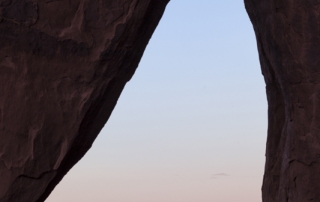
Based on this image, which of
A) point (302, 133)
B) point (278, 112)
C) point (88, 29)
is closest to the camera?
point (88, 29)

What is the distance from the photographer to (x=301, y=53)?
301 cm

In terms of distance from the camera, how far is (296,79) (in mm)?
3053

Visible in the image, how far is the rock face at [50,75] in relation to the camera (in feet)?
9.41

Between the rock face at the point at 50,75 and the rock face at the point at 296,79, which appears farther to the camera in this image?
the rock face at the point at 296,79

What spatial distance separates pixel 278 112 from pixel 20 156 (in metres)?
1.59

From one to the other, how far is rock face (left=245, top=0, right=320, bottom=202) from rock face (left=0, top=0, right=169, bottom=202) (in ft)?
2.33

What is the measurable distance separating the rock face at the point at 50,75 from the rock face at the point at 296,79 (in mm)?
710

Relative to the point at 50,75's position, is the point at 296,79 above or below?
above

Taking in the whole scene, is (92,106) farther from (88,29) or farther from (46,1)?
(46,1)

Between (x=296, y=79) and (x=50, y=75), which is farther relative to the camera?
(x=296, y=79)

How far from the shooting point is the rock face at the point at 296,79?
299 centimetres

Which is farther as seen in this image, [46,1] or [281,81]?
[281,81]

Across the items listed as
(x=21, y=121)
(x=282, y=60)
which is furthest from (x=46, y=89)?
(x=282, y=60)

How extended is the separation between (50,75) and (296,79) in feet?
4.23
